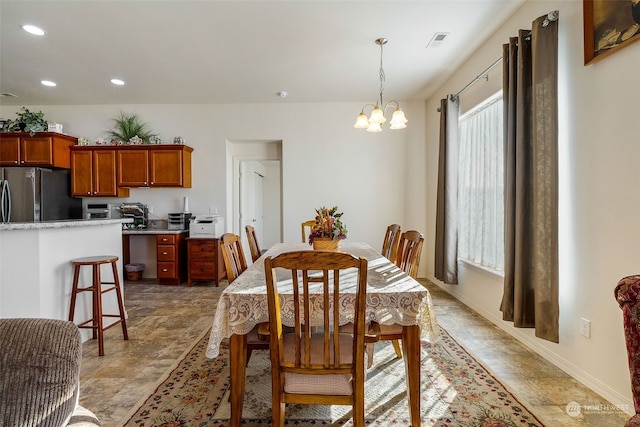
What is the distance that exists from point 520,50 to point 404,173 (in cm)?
274

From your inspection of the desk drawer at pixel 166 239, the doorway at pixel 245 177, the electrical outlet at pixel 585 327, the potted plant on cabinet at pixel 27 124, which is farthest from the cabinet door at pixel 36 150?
the electrical outlet at pixel 585 327

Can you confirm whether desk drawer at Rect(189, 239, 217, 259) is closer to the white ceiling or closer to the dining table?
the white ceiling

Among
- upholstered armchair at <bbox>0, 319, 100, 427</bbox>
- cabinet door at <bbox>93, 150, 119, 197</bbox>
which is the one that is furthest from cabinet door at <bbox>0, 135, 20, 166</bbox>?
upholstered armchair at <bbox>0, 319, 100, 427</bbox>

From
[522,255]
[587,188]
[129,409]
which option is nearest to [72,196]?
[129,409]

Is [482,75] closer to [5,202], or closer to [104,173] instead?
[104,173]

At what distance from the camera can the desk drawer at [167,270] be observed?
15.2 ft

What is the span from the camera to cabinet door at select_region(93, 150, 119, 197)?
4809 millimetres

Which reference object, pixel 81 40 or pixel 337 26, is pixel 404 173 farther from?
pixel 81 40

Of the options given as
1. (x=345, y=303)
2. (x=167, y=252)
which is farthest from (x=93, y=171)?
(x=345, y=303)

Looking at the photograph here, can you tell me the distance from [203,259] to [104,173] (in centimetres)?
201

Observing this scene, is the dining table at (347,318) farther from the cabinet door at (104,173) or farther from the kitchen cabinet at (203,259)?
the cabinet door at (104,173)

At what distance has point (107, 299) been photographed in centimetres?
311

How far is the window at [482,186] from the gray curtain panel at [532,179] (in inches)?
21.6

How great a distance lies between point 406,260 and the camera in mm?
2207
